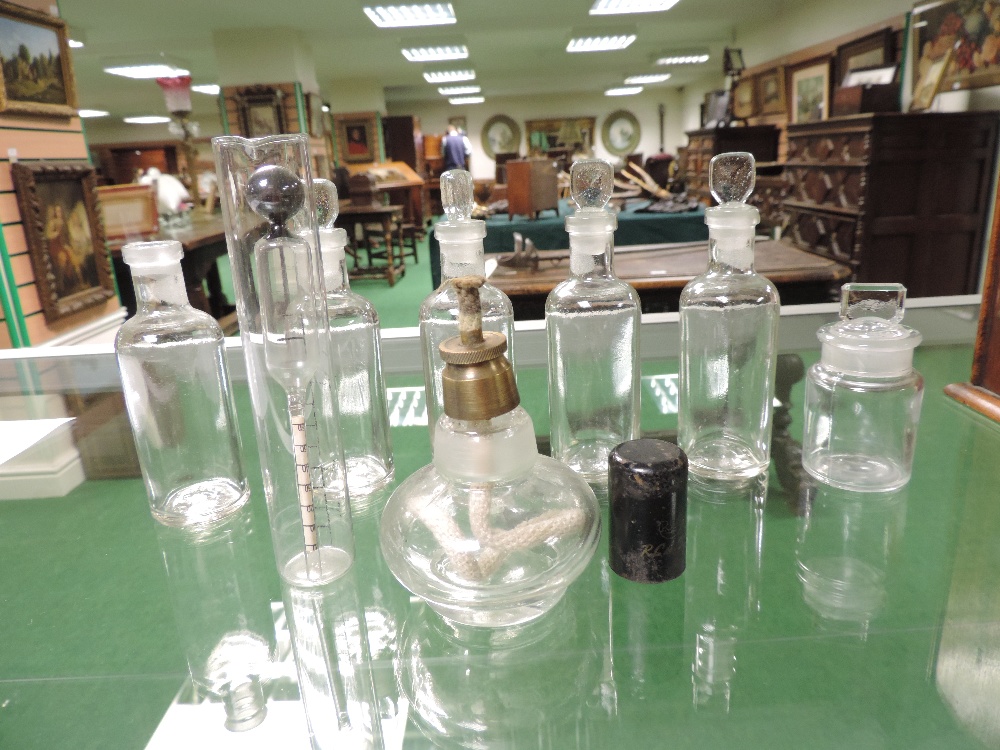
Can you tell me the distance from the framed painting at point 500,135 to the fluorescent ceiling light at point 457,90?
3.46 feet

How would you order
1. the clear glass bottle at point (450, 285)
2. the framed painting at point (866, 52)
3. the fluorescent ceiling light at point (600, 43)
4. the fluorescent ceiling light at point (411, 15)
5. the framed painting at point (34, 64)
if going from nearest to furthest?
the clear glass bottle at point (450, 285) → the framed painting at point (34, 64) → the framed painting at point (866, 52) → the fluorescent ceiling light at point (411, 15) → the fluorescent ceiling light at point (600, 43)

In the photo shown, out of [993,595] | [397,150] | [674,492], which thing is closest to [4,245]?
[674,492]

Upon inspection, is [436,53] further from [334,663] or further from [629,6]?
[334,663]

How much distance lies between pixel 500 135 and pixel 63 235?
10.8 m

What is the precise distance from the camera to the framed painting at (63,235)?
264 centimetres

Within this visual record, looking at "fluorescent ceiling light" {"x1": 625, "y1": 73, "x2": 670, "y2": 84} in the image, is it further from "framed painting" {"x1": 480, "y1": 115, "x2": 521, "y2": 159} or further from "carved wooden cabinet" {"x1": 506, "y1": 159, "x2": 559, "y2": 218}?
"carved wooden cabinet" {"x1": 506, "y1": 159, "x2": 559, "y2": 218}

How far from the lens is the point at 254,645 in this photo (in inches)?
19.2

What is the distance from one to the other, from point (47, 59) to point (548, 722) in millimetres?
3261

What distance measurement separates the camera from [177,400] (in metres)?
0.65

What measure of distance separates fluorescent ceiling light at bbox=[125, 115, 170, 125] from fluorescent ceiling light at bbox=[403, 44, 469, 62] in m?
6.63

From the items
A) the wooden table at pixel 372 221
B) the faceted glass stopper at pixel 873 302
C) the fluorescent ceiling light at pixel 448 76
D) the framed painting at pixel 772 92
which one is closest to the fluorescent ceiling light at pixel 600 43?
the framed painting at pixel 772 92

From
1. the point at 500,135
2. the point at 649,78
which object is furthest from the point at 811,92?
the point at 500,135

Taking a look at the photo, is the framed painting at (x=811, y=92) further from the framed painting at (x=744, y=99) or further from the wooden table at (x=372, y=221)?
the wooden table at (x=372, y=221)

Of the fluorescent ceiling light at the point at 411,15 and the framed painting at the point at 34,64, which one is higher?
the fluorescent ceiling light at the point at 411,15
